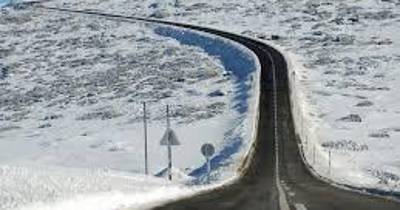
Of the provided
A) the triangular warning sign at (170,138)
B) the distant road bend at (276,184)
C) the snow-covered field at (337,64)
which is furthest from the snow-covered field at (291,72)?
the triangular warning sign at (170,138)

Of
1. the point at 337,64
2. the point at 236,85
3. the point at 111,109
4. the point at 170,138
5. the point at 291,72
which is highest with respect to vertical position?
the point at 170,138

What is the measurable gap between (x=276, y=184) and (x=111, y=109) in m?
43.7

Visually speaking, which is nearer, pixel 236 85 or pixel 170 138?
pixel 170 138

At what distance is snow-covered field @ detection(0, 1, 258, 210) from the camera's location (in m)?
23.0

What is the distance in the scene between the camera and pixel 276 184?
90.2 feet

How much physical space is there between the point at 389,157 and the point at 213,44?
5824 cm

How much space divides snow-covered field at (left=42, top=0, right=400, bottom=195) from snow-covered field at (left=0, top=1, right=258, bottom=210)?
4982 millimetres

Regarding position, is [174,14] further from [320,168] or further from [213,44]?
[320,168]

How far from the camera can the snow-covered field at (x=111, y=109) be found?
23.0 metres

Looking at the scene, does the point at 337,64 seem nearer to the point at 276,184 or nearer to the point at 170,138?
the point at 170,138

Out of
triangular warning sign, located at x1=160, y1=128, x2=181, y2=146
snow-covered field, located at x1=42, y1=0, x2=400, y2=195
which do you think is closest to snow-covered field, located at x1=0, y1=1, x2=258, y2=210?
triangular warning sign, located at x1=160, y1=128, x2=181, y2=146

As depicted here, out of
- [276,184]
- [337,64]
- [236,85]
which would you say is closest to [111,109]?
[236,85]

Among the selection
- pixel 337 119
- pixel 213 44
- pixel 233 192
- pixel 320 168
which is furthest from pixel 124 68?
pixel 233 192

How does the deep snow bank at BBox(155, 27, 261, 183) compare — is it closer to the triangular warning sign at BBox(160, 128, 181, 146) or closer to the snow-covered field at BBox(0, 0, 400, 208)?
the snow-covered field at BBox(0, 0, 400, 208)
